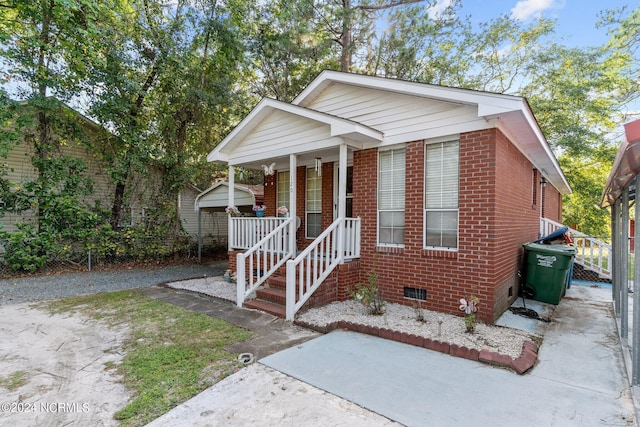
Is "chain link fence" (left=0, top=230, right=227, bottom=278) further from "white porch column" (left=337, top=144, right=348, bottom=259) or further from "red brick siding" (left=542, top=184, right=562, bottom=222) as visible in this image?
"red brick siding" (left=542, top=184, right=562, bottom=222)

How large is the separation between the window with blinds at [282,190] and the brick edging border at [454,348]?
443 centimetres

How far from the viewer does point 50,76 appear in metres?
8.99

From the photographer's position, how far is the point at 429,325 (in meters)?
4.62

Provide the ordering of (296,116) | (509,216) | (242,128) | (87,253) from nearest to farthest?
(509,216)
(296,116)
(242,128)
(87,253)

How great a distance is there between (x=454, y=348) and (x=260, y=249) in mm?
4575

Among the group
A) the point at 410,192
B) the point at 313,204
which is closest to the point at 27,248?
the point at 313,204

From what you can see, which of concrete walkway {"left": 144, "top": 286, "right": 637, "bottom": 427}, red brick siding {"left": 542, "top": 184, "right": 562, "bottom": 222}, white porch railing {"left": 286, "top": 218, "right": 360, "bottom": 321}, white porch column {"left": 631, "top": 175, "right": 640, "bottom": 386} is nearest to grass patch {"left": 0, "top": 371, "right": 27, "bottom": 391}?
concrete walkway {"left": 144, "top": 286, "right": 637, "bottom": 427}

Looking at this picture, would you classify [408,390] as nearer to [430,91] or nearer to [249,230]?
[430,91]

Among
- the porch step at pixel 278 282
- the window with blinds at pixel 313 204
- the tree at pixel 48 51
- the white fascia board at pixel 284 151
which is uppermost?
the tree at pixel 48 51

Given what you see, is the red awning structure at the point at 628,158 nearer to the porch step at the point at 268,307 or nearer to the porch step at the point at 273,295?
the porch step at the point at 268,307

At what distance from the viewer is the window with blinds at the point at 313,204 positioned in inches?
313

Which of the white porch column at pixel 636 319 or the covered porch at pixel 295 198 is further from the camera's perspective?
the covered porch at pixel 295 198

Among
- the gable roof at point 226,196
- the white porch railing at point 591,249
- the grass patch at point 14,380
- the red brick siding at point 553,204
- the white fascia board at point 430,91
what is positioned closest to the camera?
the grass patch at point 14,380

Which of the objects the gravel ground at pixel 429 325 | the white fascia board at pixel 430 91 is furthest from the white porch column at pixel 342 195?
the white fascia board at pixel 430 91
